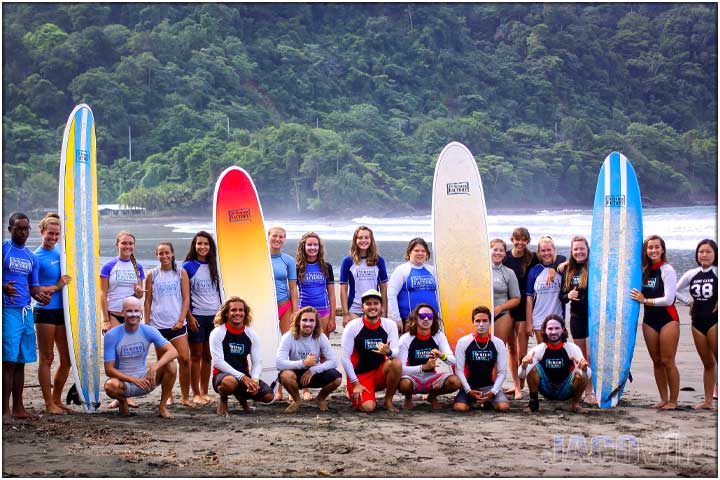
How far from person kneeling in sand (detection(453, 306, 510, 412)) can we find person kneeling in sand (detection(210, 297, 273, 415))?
1.11 meters

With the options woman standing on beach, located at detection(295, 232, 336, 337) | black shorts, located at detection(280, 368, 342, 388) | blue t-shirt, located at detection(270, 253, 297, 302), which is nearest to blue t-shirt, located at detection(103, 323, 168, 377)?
black shorts, located at detection(280, 368, 342, 388)

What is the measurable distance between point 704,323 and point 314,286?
2.31 m

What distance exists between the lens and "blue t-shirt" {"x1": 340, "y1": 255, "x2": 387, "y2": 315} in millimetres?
5910

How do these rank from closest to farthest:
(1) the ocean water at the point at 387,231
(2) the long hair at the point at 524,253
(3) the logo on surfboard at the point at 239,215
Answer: (2) the long hair at the point at 524,253
(3) the logo on surfboard at the point at 239,215
(1) the ocean water at the point at 387,231

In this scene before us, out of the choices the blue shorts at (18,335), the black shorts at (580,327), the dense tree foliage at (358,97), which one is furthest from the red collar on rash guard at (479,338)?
the dense tree foliage at (358,97)

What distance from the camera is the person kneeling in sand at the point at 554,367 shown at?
537cm

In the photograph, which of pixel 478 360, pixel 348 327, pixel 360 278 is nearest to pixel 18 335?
pixel 348 327

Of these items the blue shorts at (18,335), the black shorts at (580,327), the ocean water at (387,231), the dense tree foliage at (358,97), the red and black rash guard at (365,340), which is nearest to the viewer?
the blue shorts at (18,335)

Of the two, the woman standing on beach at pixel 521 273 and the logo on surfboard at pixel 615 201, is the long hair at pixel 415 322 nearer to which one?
the woman standing on beach at pixel 521 273

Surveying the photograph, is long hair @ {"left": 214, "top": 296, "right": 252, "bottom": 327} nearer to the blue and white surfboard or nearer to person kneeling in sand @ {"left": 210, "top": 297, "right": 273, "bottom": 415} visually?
person kneeling in sand @ {"left": 210, "top": 297, "right": 273, "bottom": 415}

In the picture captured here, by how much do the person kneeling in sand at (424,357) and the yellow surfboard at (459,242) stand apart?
2.12 feet

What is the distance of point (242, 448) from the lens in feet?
14.7

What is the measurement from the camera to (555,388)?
544 centimetres

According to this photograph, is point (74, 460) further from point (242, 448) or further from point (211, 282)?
point (211, 282)
